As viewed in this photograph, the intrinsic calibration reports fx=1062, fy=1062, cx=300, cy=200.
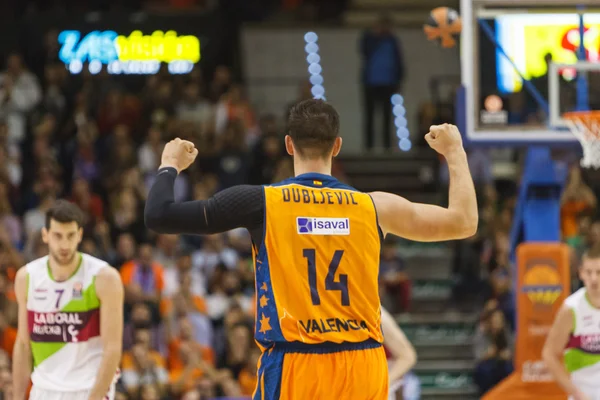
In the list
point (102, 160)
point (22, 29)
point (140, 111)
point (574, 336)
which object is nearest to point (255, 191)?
point (574, 336)

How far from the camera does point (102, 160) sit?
54.7ft

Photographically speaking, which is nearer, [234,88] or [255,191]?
[255,191]

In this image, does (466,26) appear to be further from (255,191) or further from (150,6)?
(150,6)

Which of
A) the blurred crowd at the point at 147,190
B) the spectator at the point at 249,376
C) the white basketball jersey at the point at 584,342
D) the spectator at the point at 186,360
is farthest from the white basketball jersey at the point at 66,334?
the spectator at the point at 249,376

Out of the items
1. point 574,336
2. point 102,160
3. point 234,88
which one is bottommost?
point 574,336

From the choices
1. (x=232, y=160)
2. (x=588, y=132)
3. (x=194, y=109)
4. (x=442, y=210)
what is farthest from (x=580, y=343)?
(x=194, y=109)

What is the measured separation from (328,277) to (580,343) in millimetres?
4671

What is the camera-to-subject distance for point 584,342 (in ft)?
28.0

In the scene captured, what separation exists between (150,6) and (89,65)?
3069mm

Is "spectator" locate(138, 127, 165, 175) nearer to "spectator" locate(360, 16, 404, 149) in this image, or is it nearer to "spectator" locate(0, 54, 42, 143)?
"spectator" locate(0, 54, 42, 143)

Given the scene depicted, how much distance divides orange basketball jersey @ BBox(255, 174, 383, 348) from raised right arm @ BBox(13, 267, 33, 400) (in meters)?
3.12

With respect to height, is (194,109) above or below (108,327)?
above

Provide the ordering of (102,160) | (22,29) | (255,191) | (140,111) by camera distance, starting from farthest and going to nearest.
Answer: (22,29) < (140,111) < (102,160) < (255,191)

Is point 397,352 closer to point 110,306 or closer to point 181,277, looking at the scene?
point 110,306
